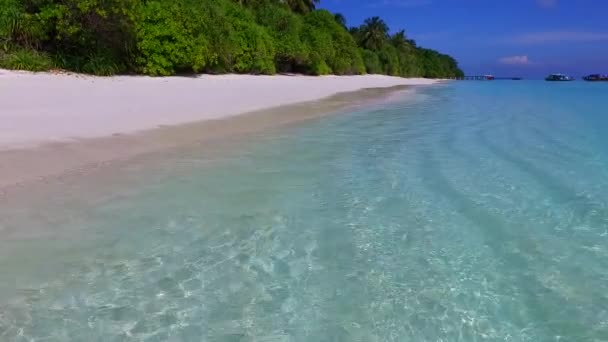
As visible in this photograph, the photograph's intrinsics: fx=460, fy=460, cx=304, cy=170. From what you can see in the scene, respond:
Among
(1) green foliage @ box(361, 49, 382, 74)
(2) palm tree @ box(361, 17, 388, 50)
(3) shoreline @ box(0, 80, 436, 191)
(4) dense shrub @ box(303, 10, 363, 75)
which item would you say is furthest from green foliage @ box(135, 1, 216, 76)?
(2) palm tree @ box(361, 17, 388, 50)

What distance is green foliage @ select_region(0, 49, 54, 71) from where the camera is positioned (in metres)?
12.7

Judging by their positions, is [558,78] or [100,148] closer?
[100,148]

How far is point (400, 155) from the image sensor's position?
7621 mm

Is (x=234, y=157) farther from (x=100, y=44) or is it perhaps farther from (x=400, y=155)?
(x=100, y=44)

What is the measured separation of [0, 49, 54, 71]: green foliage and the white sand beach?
2.83ft

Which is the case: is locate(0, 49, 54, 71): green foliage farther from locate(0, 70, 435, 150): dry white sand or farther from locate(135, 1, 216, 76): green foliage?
locate(135, 1, 216, 76): green foliage

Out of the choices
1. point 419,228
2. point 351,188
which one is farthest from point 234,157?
point 419,228

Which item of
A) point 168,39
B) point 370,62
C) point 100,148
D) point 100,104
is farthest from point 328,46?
point 100,148

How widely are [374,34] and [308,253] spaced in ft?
235

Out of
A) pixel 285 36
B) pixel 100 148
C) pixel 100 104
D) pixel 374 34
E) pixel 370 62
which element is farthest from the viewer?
pixel 374 34

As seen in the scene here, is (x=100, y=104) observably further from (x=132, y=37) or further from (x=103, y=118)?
(x=132, y=37)

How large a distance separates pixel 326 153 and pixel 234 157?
5.14ft

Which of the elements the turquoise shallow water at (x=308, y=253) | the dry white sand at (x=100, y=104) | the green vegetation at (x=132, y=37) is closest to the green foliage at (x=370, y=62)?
the green vegetation at (x=132, y=37)

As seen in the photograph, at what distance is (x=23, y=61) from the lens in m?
13.1
